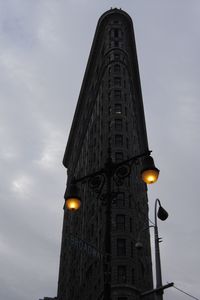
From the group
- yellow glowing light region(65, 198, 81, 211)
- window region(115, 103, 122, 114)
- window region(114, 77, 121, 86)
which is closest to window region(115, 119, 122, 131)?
window region(115, 103, 122, 114)

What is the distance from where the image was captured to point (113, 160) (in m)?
71.1

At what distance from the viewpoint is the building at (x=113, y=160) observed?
6125cm

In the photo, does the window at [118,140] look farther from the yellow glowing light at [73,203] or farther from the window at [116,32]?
the yellow glowing light at [73,203]

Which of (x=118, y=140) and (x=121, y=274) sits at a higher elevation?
(x=118, y=140)

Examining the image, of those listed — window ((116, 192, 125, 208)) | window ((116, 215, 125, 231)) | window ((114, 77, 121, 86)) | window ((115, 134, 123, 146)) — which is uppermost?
window ((114, 77, 121, 86))

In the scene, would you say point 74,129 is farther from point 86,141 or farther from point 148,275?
point 148,275

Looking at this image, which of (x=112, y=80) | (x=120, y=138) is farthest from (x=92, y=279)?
(x=112, y=80)

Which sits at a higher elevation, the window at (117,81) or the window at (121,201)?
the window at (117,81)

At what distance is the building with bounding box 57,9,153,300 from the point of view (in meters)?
61.2

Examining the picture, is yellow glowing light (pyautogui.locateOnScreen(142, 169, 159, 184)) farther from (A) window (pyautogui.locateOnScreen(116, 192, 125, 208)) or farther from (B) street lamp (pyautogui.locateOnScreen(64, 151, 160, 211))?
(A) window (pyautogui.locateOnScreen(116, 192, 125, 208))

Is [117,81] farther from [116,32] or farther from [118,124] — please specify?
[116,32]

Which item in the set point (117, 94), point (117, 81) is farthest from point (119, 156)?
point (117, 81)

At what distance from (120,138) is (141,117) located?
3591 centimetres

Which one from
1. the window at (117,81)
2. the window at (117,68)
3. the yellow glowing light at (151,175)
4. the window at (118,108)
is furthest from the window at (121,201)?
the yellow glowing light at (151,175)
